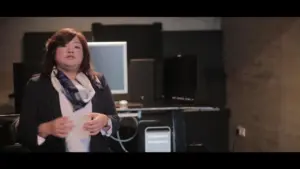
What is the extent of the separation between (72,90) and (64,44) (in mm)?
305

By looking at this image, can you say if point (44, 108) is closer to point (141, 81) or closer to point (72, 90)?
point (72, 90)

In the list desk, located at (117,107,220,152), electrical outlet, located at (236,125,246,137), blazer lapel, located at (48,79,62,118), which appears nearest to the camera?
blazer lapel, located at (48,79,62,118)

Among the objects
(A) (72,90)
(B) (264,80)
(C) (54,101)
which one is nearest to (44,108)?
(C) (54,101)

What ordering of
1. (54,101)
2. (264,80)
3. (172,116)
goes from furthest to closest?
1. (264,80)
2. (172,116)
3. (54,101)

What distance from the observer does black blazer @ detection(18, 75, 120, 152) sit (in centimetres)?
273

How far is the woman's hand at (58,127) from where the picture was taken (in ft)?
8.96

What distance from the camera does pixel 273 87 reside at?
297cm

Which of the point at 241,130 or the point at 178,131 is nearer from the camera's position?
the point at 178,131

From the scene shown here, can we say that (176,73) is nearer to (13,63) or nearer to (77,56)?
(77,56)

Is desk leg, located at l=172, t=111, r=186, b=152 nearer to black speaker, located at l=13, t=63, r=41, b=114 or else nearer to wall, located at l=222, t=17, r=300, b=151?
wall, located at l=222, t=17, r=300, b=151

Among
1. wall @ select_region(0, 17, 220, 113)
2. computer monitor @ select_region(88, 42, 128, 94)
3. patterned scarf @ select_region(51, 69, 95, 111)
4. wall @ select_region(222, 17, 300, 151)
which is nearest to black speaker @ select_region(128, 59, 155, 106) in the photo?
computer monitor @ select_region(88, 42, 128, 94)

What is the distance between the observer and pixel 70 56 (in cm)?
275

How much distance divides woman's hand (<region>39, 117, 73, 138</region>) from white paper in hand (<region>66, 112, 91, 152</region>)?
0.10 feet

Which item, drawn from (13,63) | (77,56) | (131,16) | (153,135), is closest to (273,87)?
(153,135)
